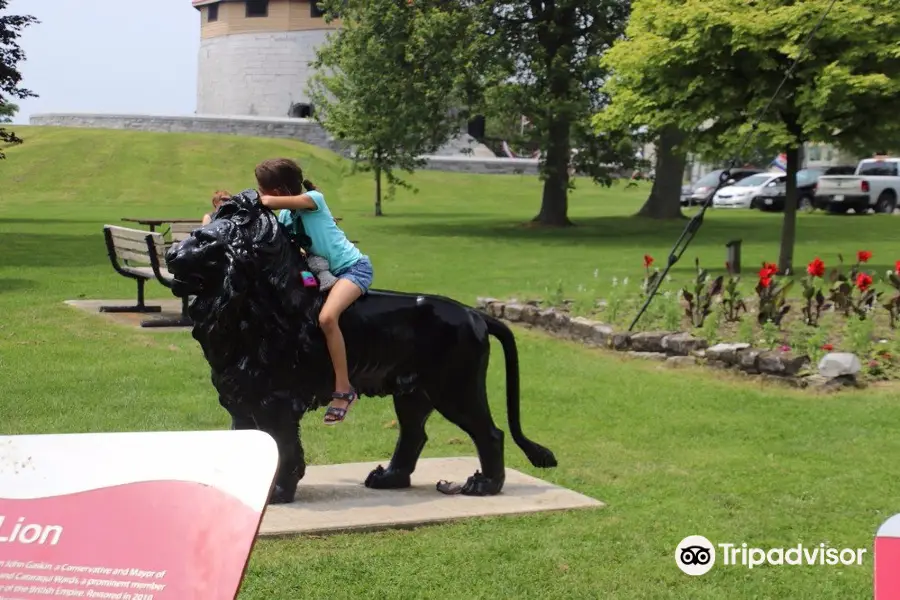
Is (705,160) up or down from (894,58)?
down

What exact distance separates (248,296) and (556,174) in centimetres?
2545

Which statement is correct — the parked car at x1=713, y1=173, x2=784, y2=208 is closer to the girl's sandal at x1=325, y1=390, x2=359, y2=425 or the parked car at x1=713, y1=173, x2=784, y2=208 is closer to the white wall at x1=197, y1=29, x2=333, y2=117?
A: the white wall at x1=197, y1=29, x2=333, y2=117

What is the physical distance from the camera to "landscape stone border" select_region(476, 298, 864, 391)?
980 centimetres

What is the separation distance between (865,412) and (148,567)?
7257mm

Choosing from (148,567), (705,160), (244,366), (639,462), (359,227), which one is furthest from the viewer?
(359,227)

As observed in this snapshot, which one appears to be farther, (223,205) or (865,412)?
(865,412)

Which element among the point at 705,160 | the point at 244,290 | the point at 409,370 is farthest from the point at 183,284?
the point at 705,160

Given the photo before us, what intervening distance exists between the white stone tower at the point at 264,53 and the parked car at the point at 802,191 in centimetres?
3554

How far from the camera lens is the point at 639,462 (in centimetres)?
741

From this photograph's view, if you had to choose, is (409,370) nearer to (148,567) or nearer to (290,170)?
(290,170)

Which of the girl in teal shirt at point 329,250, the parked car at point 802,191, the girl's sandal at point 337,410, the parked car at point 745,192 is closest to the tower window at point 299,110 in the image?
the parked car at point 745,192

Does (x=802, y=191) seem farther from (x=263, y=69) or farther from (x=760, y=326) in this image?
(x=263, y=69)

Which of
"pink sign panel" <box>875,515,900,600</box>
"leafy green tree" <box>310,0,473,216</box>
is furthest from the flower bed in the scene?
"leafy green tree" <box>310,0,473,216</box>

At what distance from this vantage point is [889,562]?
2518 millimetres
